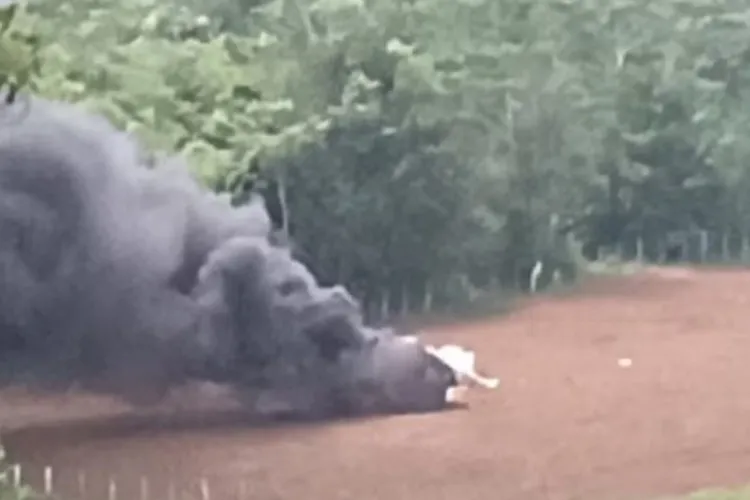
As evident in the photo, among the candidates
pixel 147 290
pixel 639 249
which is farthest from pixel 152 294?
pixel 639 249

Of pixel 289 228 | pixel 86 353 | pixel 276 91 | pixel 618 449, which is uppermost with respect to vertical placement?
pixel 276 91

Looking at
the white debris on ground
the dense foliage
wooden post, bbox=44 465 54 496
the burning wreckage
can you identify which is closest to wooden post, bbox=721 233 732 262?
the dense foliage

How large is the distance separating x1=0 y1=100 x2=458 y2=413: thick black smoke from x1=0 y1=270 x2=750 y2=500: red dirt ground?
8 cm

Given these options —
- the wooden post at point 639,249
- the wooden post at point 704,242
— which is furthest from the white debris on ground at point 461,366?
the wooden post at point 704,242

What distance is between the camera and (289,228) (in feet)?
10.5

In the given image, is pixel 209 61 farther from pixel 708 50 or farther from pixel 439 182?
pixel 708 50

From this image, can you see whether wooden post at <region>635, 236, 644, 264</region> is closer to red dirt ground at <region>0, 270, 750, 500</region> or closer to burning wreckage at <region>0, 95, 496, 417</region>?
red dirt ground at <region>0, 270, 750, 500</region>

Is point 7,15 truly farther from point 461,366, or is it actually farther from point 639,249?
point 639,249

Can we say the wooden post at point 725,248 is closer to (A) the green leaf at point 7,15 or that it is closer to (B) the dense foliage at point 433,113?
(B) the dense foliage at point 433,113

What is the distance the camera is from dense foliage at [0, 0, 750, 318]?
319 cm

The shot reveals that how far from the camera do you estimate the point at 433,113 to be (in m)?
3.34

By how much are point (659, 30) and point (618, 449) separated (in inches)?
37.5

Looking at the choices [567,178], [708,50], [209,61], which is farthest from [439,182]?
[708,50]

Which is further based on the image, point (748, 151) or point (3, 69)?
point (748, 151)
